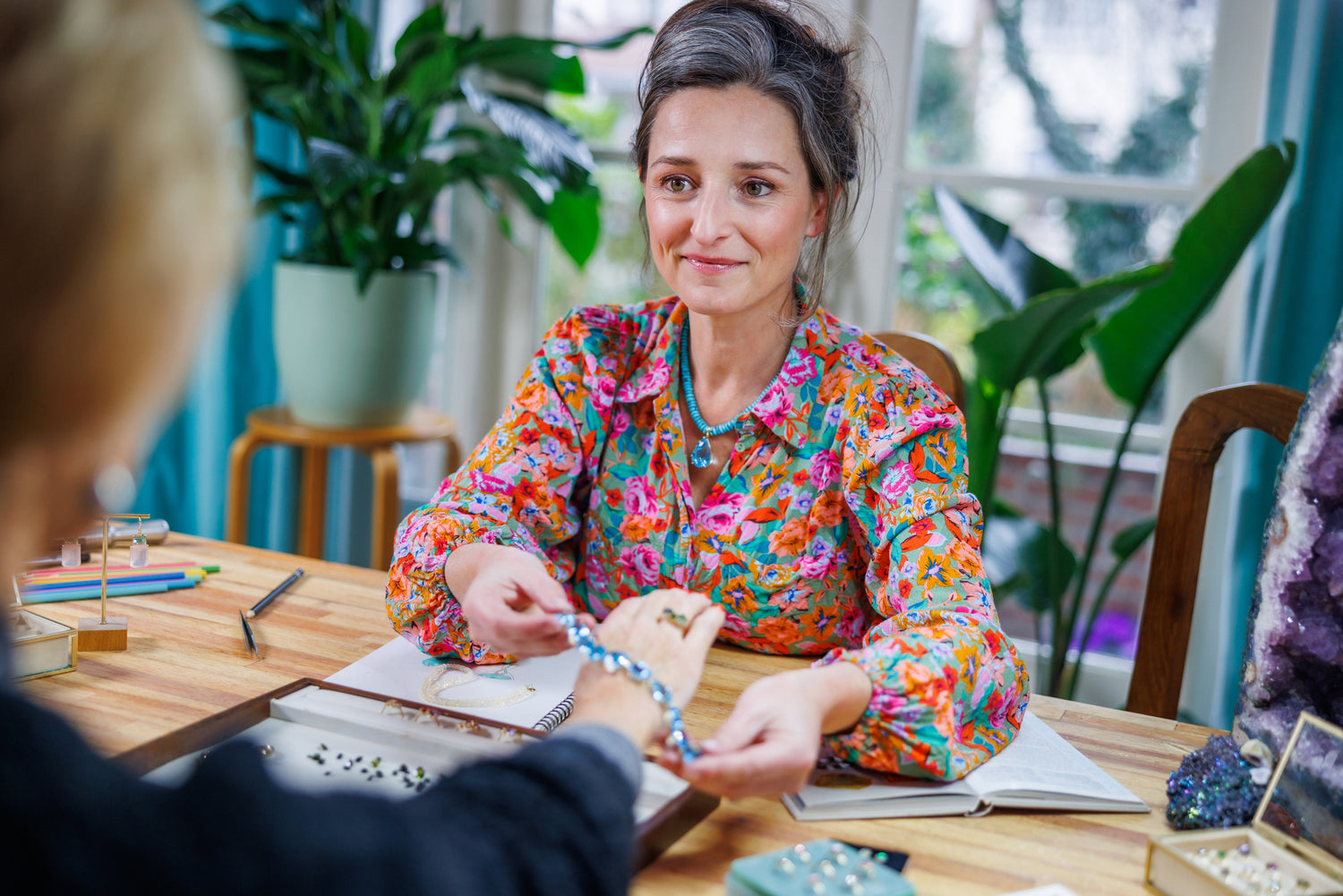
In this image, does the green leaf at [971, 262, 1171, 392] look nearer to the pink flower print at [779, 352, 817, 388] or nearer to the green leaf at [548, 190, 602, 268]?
the pink flower print at [779, 352, 817, 388]

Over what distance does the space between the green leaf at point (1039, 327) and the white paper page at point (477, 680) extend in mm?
1141

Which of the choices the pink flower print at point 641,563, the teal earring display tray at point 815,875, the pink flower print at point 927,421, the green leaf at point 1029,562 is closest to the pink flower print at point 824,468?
the pink flower print at point 927,421

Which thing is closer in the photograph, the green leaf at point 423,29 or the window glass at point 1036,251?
the green leaf at point 423,29

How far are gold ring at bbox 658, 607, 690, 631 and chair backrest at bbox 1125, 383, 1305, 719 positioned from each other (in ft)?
2.46

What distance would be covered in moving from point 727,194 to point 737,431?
0.28m

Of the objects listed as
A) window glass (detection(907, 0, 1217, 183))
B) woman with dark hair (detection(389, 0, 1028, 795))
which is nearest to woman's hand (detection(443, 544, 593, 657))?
woman with dark hair (detection(389, 0, 1028, 795))

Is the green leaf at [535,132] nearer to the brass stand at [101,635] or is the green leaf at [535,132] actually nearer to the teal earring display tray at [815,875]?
the brass stand at [101,635]

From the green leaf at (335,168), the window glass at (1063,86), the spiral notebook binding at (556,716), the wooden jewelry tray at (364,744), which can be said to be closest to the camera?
the wooden jewelry tray at (364,744)

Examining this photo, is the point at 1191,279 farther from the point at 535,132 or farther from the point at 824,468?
the point at 535,132

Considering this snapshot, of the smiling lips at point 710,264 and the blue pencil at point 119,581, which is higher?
the smiling lips at point 710,264

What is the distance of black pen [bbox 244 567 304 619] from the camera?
1.17 meters

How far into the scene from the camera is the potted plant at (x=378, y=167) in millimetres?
2137

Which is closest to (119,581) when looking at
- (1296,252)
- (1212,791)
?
(1212,791)

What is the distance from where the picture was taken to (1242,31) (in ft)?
7.37
